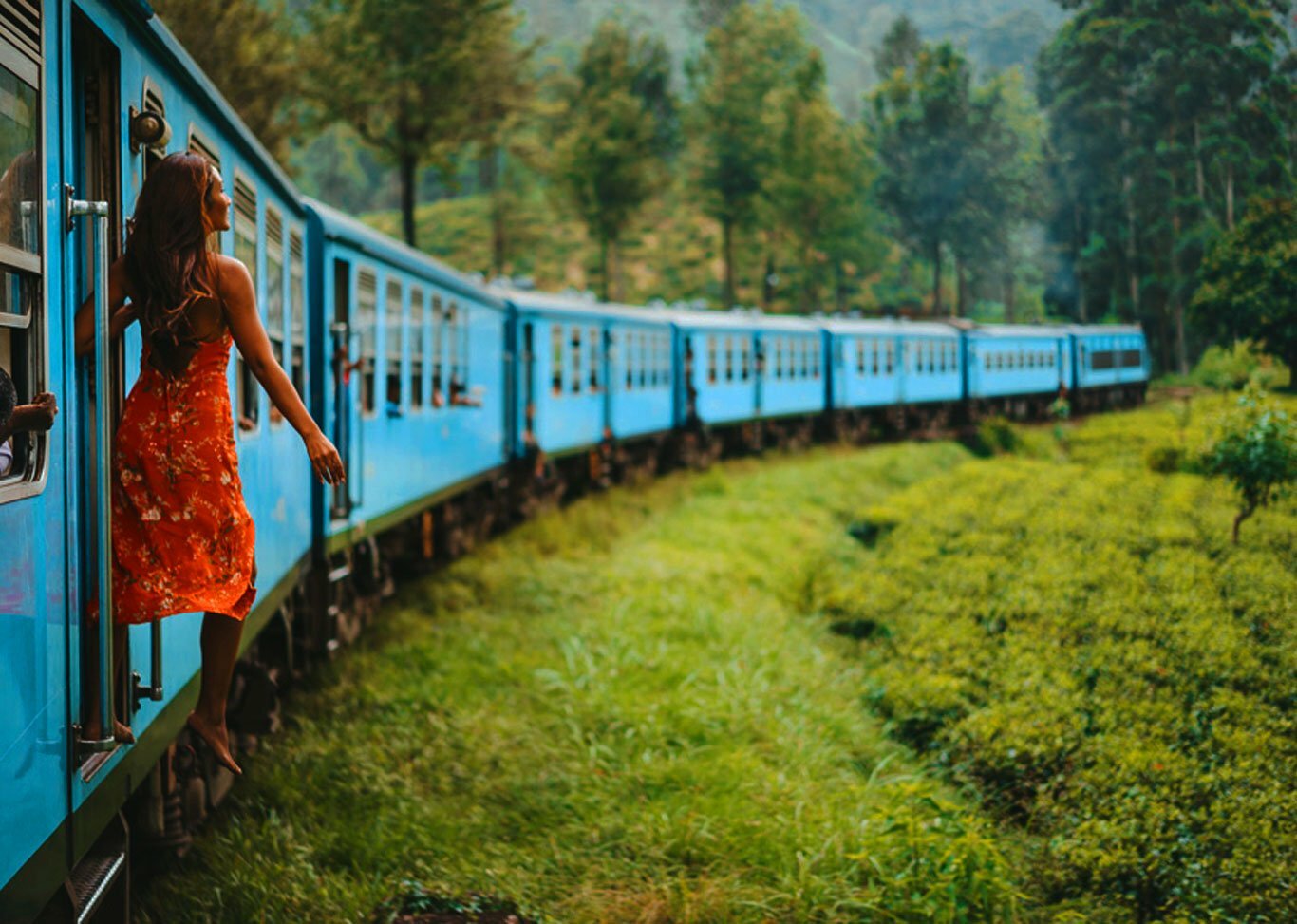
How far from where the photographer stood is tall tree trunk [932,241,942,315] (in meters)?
21.8

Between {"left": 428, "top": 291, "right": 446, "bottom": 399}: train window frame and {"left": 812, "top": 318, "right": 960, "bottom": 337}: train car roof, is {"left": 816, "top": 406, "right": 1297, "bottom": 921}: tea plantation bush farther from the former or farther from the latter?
{"left": 812, "top": 318, "right": 960, "bottom": 337}: train car roof

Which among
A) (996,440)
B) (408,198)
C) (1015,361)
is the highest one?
(408,198)

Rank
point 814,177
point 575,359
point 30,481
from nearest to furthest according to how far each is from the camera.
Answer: point 30,481, point 575,359, point 814,177

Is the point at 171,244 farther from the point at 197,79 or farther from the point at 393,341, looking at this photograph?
the point at 393,341

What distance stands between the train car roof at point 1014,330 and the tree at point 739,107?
19880 mm

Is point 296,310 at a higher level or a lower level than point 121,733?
higher

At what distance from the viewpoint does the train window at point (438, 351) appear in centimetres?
1034

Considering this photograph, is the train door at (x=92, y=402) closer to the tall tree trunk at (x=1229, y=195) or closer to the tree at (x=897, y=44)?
the tall tree trunk at (x=1229, y=195)

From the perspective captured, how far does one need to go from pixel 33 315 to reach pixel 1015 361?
28718 mm

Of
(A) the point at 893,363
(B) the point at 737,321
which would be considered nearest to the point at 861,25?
(A) the point at 893,363

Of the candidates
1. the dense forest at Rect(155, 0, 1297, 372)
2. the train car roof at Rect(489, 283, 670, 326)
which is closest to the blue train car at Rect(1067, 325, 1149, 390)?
the dense forest at Rect(155, 0, 1297, 372)

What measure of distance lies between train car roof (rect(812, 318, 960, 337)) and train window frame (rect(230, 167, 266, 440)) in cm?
2156

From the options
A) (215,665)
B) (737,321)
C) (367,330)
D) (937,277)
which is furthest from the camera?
(937,277)

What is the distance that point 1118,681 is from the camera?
24.8 feet
